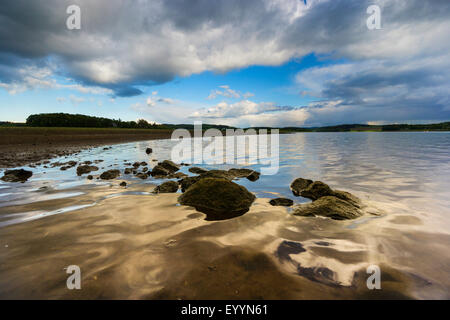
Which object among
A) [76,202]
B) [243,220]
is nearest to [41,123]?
[76,202]

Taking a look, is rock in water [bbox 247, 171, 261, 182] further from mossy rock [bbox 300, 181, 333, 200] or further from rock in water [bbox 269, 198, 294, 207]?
rock in water [bbox 269, 198, 294, 207]

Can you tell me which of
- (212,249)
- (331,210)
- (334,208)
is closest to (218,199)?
(212,249)

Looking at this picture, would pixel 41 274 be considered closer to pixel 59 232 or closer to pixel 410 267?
pixel 59 232

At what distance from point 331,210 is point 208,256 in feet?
12.7

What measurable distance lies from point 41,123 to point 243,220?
10848 cm

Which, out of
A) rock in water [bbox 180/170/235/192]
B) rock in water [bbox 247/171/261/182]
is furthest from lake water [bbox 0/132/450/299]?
rock in water [bbox 247/171/261/182]

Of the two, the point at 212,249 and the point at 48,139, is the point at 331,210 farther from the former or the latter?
the point at 48,139

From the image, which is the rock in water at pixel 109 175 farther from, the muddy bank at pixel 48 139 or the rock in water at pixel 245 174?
the muddy bank at pixel 48 139

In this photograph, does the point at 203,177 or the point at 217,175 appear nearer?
the point at 203,177

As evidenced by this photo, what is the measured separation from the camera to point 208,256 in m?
3.57

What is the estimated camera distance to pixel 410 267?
3.24m

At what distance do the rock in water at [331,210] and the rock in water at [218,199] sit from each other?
5.48ft

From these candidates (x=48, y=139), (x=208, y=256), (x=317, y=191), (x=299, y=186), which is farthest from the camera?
(x=48, y=139)

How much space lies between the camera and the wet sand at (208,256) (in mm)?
2717
